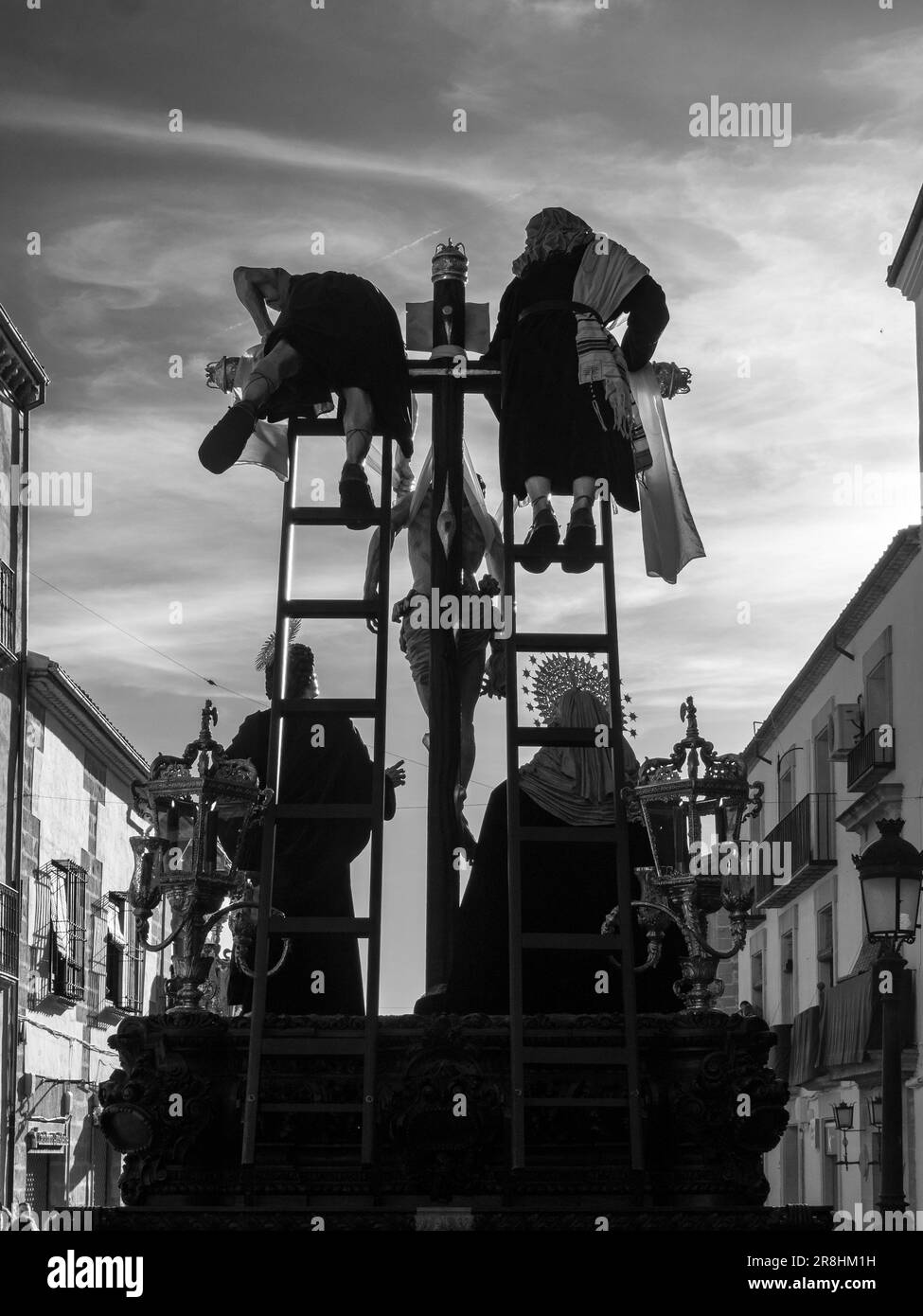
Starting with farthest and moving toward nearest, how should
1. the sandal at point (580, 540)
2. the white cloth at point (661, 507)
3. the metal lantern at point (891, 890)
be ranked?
the metal lantern at point (891, 890)
the white cloth at point (661, 507)
the sandal at point (580, 540)

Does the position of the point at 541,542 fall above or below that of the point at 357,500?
below

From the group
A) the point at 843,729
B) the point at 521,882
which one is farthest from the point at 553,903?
the point at 843,729

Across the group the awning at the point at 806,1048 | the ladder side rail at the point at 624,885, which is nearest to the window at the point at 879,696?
the awning at the point at 806,1048

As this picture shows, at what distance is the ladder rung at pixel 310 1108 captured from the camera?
6820 mm

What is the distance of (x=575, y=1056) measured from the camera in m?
6.77

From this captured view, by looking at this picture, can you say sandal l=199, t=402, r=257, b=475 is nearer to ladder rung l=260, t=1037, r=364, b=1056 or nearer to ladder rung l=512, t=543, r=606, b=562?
ladder rung l=512, t=543, r=606, b=562

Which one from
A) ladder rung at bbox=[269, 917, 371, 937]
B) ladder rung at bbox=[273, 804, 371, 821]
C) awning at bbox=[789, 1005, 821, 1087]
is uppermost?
ladder rung at bbox=[273, 804, 371, 821]

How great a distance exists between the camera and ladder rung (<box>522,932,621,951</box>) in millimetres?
6746

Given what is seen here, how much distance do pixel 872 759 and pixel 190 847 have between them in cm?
1831

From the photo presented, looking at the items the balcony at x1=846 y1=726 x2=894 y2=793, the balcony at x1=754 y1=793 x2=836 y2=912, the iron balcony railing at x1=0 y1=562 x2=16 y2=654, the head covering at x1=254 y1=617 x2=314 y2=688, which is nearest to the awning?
the balcony at x1=754 y1=793 x2=836 y2=912

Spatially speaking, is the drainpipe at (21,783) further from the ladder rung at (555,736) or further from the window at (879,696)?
the ladder rung at (555,736)

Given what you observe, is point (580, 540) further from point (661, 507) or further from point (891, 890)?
point (891, 890)

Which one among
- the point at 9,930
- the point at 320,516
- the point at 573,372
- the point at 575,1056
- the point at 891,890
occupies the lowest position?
the point at 575,1056

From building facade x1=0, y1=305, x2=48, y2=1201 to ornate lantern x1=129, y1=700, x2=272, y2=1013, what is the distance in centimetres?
1691
